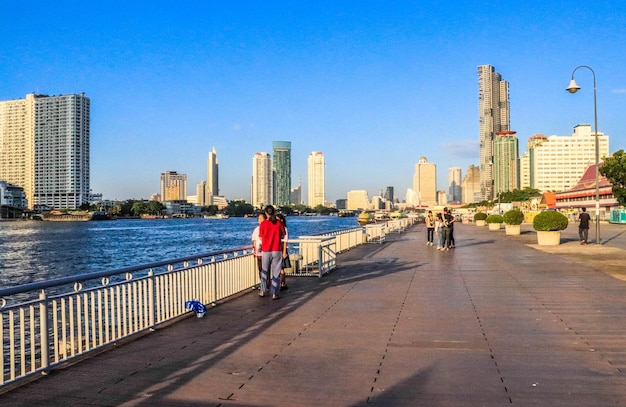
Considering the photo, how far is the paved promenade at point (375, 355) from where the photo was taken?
17.0 feet

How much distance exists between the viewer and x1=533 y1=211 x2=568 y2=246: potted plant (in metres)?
26.6

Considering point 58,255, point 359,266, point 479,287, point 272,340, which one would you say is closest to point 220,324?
point 272,340

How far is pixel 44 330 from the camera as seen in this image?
6391mm

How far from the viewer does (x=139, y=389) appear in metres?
5.42

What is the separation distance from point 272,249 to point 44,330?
17.9 ft

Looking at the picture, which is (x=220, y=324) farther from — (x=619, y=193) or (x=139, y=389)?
(x=619, y=193)

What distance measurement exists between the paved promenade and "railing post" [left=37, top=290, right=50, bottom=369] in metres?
0.20

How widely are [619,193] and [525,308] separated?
446 inches

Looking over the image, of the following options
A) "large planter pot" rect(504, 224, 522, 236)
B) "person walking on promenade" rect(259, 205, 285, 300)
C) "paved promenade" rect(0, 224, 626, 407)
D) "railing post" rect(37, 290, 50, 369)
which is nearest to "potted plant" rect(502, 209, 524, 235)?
"large planter pot" rect(504, 224, 522, 236)

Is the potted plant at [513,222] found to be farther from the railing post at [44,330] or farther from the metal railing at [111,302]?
the railing post at [44,330]

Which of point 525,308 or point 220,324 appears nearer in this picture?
point 220,324

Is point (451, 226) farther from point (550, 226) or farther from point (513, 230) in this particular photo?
point (513, 230)

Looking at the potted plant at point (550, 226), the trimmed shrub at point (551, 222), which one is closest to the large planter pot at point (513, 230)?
the potted plant at point (550, 226)

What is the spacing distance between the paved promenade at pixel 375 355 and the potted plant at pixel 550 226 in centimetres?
1503
